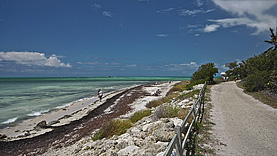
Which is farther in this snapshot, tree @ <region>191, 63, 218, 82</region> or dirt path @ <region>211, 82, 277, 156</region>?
tree @ <region>191, 63, 218, 82</region>

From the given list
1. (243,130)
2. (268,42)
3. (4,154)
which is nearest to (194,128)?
(243,130)

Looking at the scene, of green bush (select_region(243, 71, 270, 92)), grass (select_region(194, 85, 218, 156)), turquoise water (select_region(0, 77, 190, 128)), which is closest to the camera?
grass (select_region(194, 85, 218, 156))

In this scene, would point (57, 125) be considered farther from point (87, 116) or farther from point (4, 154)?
point (4, 154)

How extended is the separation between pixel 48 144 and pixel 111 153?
6.52m

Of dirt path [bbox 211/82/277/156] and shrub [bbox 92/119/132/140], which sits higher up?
dirt path [bbox 211/82/277/156]

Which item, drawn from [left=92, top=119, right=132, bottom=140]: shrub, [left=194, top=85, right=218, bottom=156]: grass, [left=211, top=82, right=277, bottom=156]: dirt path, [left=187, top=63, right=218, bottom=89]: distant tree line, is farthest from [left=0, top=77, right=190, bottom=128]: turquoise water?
[left=187, top=63, right=218, bottom=89]: distant tree line

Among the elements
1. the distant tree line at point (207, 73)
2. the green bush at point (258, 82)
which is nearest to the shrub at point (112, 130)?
the green bush at point (258, 82)

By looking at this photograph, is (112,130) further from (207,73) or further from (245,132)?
(207,73)

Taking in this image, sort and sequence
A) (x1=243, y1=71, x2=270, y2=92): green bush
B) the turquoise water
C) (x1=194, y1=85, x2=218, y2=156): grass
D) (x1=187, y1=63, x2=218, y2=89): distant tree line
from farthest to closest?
(x1=187, y1=63, x2=218, y2=89): distant tree line
the turquoise water
(x1=243, y1=71, x2=270, y2=92): green bush
(x1=194, y1=85, x2=218, y2=156): grass

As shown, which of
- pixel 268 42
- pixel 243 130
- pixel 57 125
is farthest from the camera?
pixel 268 42

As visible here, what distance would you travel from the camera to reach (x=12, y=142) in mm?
9852

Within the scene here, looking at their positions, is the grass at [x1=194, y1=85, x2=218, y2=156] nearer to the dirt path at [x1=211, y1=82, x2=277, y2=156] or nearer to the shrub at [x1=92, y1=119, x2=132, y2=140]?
the dirt path at [x1=211, y1=82, x2=277, y2=156]

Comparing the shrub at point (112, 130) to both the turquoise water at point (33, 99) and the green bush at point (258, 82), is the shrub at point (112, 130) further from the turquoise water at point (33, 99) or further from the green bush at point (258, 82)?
the green bush at point (258, 82)

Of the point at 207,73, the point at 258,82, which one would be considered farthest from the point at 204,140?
the point at 207,73
